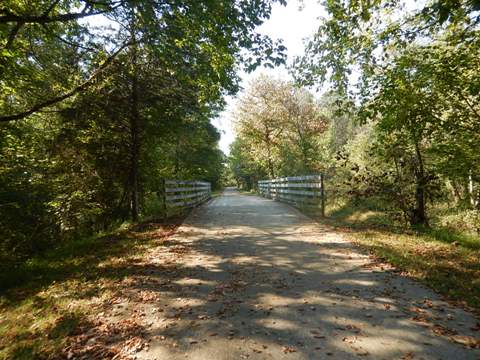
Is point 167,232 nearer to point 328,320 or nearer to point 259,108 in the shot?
point 328,320

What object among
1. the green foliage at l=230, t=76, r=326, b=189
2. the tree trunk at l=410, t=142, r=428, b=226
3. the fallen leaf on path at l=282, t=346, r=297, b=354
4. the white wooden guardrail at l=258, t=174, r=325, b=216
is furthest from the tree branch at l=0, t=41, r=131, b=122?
the green foliage at l=230, t=76, r=326, b=189

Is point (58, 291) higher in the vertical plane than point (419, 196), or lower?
lower

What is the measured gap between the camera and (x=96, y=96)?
9.25 metres

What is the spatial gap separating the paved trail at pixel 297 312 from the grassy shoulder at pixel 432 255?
329mm

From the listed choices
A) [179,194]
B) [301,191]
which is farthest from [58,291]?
[301,191]

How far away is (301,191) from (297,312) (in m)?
9.96

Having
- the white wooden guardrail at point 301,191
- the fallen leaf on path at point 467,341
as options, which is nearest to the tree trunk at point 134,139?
the white wooden guardrail at point 301,191

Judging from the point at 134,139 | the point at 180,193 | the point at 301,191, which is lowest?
the point at 301,191

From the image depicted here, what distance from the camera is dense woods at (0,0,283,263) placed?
5.80 meters

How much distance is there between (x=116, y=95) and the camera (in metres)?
9.73

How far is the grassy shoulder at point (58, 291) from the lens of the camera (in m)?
2.99

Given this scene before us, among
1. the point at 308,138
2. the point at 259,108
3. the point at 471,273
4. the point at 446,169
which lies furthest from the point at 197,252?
the point at 259,108

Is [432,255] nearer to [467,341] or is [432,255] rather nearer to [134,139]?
[467,341]

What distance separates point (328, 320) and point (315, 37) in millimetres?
6237
